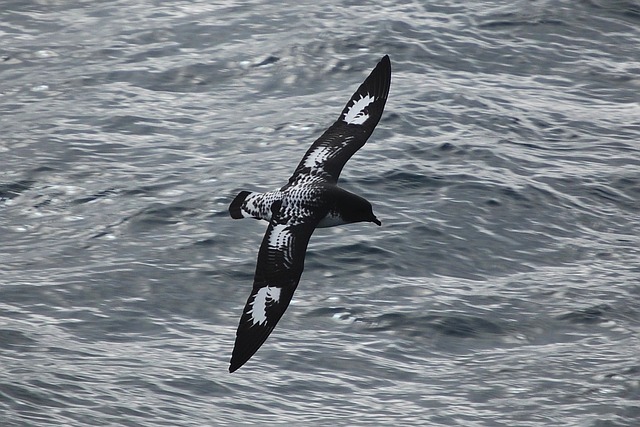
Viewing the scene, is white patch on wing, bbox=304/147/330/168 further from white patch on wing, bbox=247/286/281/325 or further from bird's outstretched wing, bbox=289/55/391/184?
white patch on wing, bbox=247/286/281/325

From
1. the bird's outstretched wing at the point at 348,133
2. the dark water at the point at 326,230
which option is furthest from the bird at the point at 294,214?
the dark water at the point at 326,230

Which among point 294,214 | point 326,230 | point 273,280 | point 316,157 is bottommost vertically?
point 326,230

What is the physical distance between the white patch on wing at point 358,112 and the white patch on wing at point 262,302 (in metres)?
3.18

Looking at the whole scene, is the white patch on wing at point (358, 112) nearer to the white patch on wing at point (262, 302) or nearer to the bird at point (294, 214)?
the bird at point (294, 214)

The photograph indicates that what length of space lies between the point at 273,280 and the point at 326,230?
444 centimetres

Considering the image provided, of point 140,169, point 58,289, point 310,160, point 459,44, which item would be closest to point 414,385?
point 310,160

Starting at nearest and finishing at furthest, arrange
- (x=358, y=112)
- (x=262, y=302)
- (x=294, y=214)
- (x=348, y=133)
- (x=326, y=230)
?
1. (x=262, y=302)
2. (x=294, y=214)
3. (x=348, y=133)
4. (x=358, y=112)
5. (x=326, y=230)

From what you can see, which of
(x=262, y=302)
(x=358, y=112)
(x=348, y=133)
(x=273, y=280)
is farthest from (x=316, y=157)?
(x=262, y=302)

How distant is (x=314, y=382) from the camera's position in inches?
520

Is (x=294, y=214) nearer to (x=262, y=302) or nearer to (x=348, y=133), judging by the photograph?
(x=262, y=302)

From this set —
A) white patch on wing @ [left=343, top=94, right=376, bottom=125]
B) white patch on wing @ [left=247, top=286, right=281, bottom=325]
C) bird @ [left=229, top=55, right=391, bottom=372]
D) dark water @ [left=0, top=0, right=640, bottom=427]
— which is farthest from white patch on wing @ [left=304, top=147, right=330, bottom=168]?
white patch on wing @ [left=247, top=286, right=281, bottom=325]

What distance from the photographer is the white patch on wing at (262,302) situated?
11.2m

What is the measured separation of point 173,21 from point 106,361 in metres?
10.7

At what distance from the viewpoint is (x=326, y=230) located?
15867 millimetres
